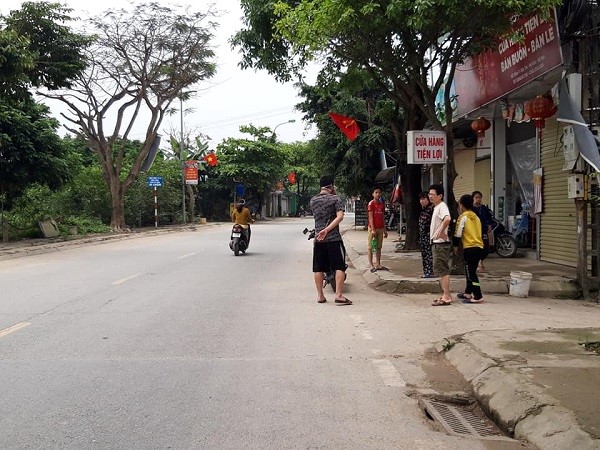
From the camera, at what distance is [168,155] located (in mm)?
46875

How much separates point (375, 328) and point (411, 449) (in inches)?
145

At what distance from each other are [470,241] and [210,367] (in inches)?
196

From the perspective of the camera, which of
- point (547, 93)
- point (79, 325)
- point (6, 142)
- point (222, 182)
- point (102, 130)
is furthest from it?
point (222, 182)

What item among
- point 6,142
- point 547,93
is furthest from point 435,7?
point 6,142

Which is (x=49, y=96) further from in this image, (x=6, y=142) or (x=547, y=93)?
(x=547, y=93)

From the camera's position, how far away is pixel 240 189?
167ft

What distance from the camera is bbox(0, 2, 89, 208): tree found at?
20.1m

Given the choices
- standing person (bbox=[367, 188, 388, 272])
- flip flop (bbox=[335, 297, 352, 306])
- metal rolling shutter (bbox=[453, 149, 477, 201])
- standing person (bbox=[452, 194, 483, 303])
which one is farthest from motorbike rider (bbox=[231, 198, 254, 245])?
standing person (bbox=[452, 194, 483, 303])

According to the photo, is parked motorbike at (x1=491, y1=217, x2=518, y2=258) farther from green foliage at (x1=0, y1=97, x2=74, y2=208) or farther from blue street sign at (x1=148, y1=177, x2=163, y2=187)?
blue street sign at (x1=148, y1=177, x2=163, y2=187)

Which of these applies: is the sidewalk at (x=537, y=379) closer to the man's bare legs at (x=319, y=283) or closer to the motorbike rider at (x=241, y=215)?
the man's bare legs at (x=319, y=283)

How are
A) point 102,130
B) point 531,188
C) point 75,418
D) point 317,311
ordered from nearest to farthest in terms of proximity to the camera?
1. point 75,418
2. point 317,311
3. point 531,188
4. point 102,130

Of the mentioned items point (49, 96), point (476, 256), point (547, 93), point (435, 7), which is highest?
point (49, 96)

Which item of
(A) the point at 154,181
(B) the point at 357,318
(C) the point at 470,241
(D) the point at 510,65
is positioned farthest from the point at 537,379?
(A) the point at 154,181

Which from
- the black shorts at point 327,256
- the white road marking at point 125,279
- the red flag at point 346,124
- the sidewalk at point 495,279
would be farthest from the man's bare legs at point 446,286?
the red flag at point 346,124
